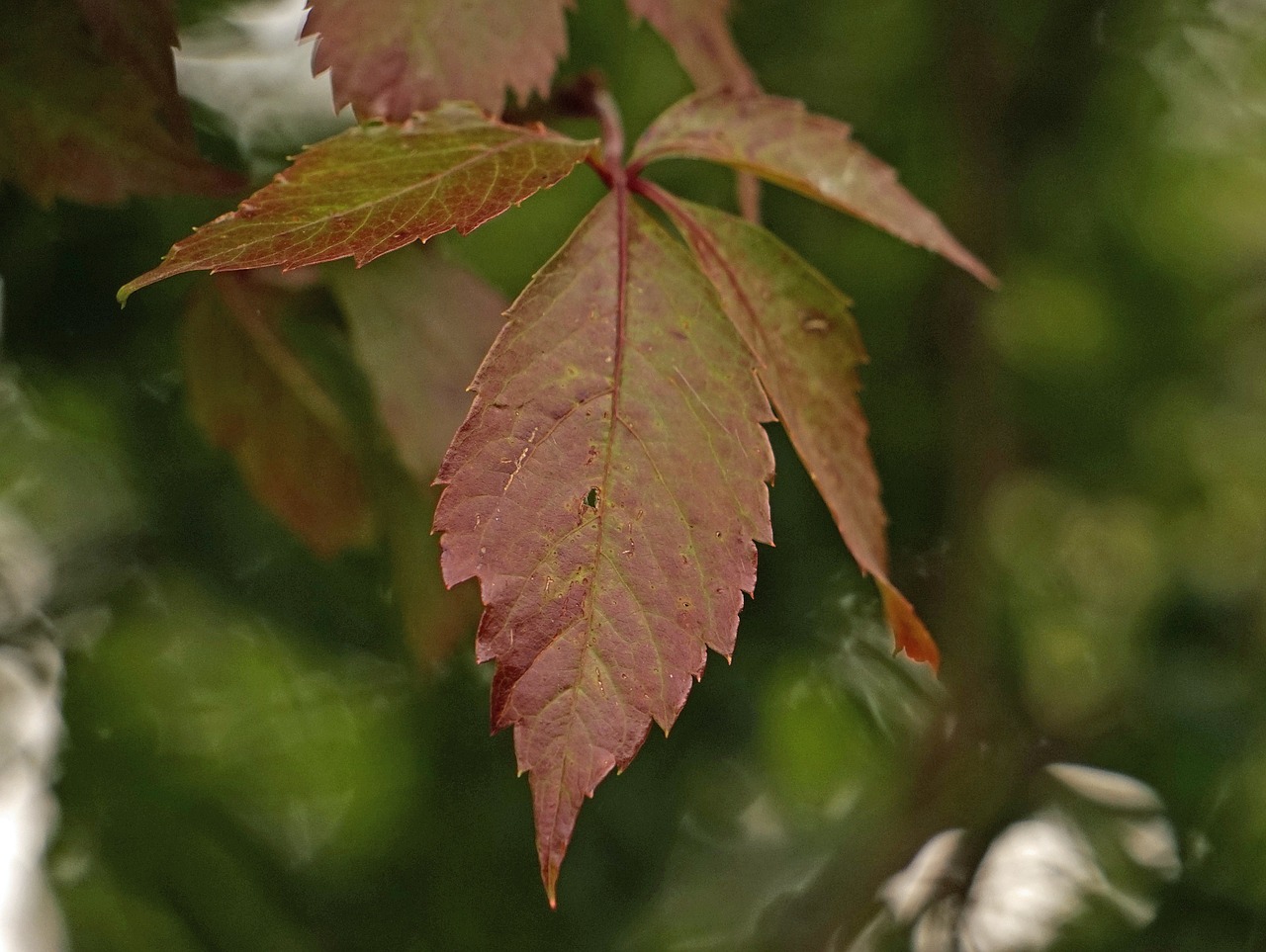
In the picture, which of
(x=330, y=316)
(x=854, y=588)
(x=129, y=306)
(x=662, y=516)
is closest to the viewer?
(x=662, y=516)

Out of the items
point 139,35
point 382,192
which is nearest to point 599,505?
point 382,192

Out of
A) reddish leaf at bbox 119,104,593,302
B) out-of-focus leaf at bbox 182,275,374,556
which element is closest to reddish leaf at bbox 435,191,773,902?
reddish leaf at bbox 119,104,593,302

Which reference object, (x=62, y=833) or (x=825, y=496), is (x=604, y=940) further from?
(x=825, y=496)

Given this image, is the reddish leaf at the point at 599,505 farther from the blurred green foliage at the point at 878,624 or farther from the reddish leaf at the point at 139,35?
the blurred green foliage at the point at 878,624

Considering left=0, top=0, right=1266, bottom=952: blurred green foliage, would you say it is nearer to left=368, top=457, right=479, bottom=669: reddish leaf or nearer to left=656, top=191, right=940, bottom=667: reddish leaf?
left=368, top=457, right=479, bottom=669: reddish leaf

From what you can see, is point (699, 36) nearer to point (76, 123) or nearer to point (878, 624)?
point (76, 123)

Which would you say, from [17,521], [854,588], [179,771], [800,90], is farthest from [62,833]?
[800,90]
